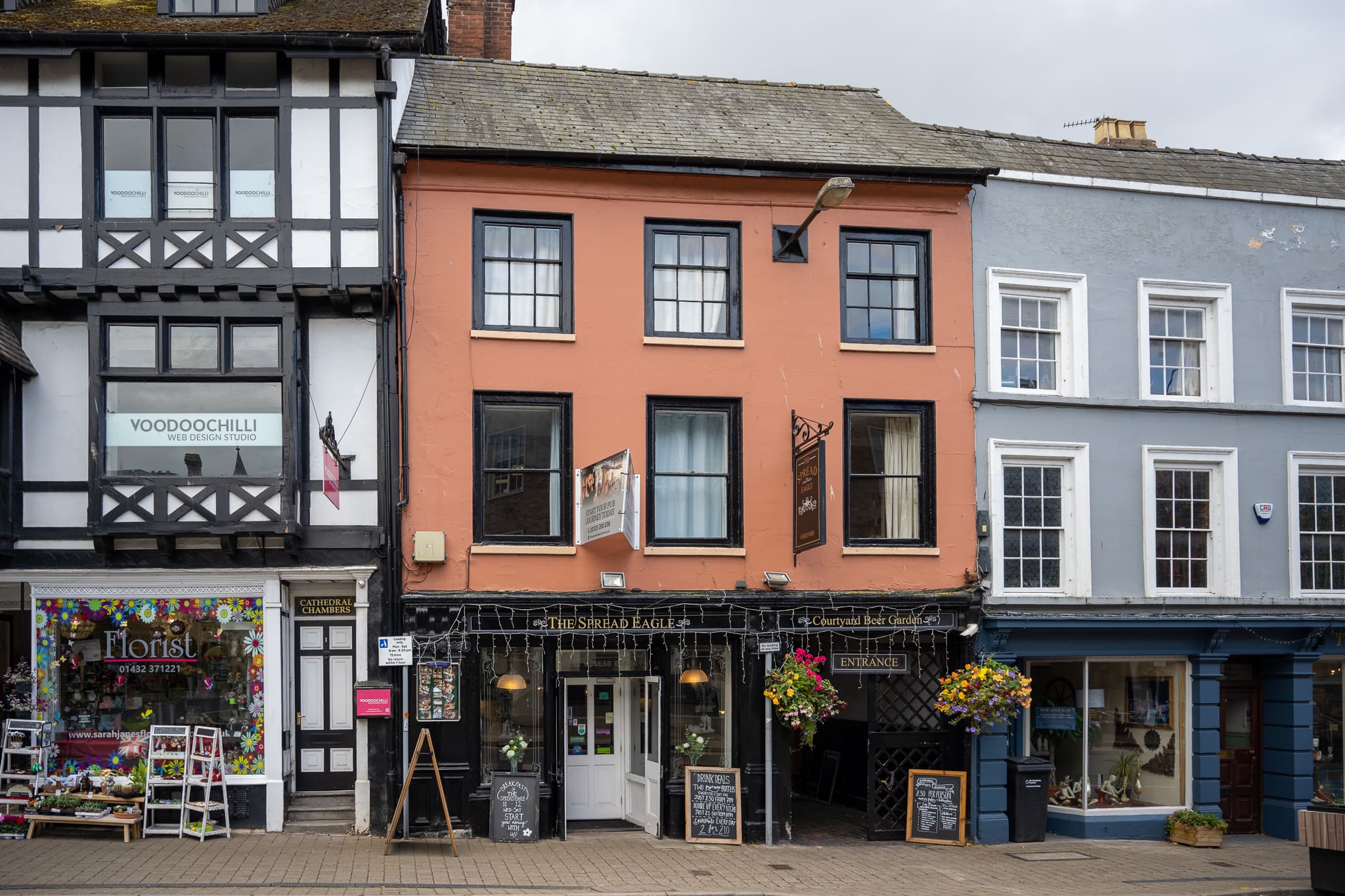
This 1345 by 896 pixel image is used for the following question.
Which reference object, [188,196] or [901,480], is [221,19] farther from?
[901,480]

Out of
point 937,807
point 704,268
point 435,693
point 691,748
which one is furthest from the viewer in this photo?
point 704,268

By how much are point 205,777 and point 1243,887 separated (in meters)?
12.4

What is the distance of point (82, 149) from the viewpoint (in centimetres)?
1548

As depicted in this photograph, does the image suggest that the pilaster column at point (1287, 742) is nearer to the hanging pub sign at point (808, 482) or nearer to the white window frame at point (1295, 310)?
the white window frame at point (1295, 310)

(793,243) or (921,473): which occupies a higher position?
(793,243)

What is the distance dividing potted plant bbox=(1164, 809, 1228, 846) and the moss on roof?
14809 millimetres

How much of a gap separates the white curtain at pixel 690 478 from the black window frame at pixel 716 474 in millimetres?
58

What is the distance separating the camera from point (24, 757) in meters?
15.1

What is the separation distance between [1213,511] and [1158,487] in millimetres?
984

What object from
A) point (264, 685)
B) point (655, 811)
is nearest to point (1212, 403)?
point (655, 811)

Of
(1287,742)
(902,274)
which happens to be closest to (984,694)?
(1287,742)

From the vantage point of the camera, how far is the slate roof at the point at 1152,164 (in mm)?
18484

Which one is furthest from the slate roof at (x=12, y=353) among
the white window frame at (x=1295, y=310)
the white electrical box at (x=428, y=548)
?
the white window frame at (x=1295, y=310)

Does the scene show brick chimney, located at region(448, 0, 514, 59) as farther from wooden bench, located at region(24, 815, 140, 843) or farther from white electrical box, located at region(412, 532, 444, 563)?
wooden bench, located at region(24, 815, 140, 843)
